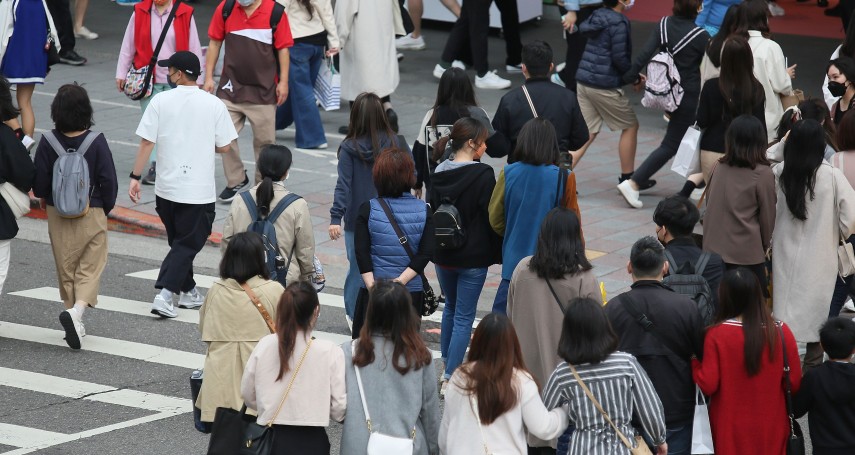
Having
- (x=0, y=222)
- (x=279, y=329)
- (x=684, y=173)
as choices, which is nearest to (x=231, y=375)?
(x=279, y=329)

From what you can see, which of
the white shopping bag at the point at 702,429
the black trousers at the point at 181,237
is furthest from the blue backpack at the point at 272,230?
the white shopping bag at the point at 702,429

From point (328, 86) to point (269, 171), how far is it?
6.61 meters

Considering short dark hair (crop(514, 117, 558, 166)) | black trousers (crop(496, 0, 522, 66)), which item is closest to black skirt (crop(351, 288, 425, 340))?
short dark hair (crop(514, 117, 558, 166))

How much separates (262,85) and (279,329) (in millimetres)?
7080

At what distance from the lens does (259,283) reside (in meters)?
6.36

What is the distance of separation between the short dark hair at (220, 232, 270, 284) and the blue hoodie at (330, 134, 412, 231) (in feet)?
7.16

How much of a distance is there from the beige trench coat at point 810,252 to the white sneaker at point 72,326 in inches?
185

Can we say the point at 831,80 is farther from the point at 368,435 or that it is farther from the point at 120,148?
the point at 120,148

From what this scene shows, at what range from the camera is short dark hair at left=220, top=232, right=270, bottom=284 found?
246 inches

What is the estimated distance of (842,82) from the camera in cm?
970

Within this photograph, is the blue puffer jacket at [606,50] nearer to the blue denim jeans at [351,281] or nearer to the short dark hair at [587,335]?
the blue denim jeans at [351,281]

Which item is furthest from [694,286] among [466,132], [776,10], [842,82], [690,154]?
[776,10]

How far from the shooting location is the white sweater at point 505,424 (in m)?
5.28

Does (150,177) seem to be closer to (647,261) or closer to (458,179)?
(458,179)
